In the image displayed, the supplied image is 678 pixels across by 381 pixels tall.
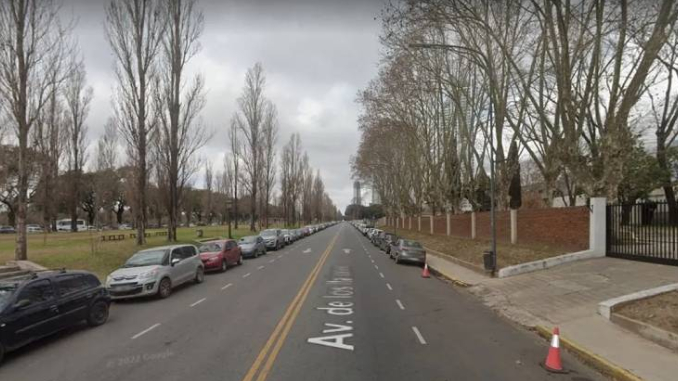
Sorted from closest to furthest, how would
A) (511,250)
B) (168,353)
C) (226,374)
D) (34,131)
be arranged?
(226,374) < (168,353) < (511,250) < (34,131)

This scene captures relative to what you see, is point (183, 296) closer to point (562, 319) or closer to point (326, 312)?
point (326, 312)

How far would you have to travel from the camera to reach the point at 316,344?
801 cm

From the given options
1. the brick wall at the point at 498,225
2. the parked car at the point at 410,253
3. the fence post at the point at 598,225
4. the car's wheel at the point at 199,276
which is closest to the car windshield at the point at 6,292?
the car's wheel at the point at 199,276

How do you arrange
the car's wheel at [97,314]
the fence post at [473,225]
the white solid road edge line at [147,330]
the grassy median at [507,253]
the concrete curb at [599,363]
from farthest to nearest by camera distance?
1. the fence post at [473,225]
2. the grassy median at [507,253]
3. the car's wheel at [97,314]
4. the white solid road edge line at [147,330]
5. the concrete curb at [599,363]

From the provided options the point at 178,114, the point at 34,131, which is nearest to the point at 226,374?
the point at 178,114

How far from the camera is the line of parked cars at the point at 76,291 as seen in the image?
813cm

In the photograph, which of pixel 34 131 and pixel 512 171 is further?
pixel 34 131

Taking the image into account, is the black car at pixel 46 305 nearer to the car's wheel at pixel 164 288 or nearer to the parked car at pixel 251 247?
the car's wheel at pixel 164 288

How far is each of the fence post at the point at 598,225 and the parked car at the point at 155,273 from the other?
1532cm

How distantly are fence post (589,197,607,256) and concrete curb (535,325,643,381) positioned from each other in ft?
33.1

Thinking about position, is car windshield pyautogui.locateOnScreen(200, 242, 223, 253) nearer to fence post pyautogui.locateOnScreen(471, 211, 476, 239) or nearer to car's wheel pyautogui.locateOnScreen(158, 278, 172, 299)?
car's wheel pyautogui.locateOnScreen(158, 278, 172, 299)

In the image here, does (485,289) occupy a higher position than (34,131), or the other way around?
(34,131)

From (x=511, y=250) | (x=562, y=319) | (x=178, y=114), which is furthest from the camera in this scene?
(x=178, y=114)

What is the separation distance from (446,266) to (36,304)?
723 inches
